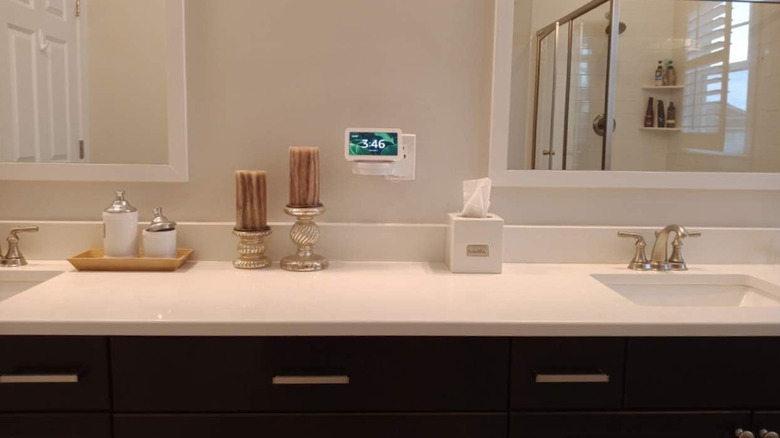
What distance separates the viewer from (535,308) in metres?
1.30

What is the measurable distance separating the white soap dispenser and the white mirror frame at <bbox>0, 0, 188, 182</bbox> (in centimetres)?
8

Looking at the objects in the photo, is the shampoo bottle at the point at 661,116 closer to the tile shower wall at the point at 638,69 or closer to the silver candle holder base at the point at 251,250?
the tile shower wall at the point at 638,69

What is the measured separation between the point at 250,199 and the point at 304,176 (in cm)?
15

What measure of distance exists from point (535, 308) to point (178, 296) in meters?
0.75

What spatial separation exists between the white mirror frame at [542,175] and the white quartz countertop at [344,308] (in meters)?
0.30

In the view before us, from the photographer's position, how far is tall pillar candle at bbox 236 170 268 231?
5.22 feet
